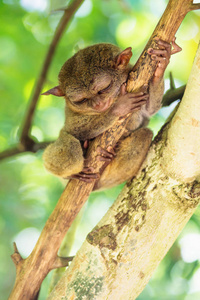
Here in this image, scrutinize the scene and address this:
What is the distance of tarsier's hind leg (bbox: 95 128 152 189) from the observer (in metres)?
2.91

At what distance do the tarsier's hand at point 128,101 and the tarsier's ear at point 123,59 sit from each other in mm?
319

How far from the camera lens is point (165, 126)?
2.79m

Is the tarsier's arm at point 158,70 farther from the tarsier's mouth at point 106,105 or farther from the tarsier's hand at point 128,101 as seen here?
the tarsier's mouth at point 106,105

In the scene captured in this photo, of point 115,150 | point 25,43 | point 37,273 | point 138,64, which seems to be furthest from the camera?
point 25,43

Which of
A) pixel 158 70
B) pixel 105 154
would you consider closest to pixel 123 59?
pixel 158 70

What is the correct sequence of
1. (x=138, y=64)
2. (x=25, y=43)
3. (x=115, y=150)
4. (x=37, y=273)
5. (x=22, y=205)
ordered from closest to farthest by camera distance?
(x=138, y=64) < (x=37, y=273) < (x=115, y=150) < (x=25, y=43) < (x=22, y=205)

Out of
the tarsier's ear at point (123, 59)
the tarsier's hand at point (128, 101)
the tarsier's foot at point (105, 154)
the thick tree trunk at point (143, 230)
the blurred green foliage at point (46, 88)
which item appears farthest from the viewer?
the blurred green foliage at point (46, 88)

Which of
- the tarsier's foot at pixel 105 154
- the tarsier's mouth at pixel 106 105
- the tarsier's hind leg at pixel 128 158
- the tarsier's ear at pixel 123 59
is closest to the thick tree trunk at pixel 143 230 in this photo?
the tarsier's hind leg at pixel 128 158

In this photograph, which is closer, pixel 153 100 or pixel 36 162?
pixel 153 100

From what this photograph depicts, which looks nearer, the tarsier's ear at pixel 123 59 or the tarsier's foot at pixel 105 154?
the tarsier's foot at pixel 105 154

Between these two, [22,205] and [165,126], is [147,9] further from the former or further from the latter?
[22,205]

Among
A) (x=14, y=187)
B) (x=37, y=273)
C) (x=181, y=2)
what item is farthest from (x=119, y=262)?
(x=14, y=187)

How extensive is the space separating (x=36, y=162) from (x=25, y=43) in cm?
196

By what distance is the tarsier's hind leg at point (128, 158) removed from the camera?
2906 mm
